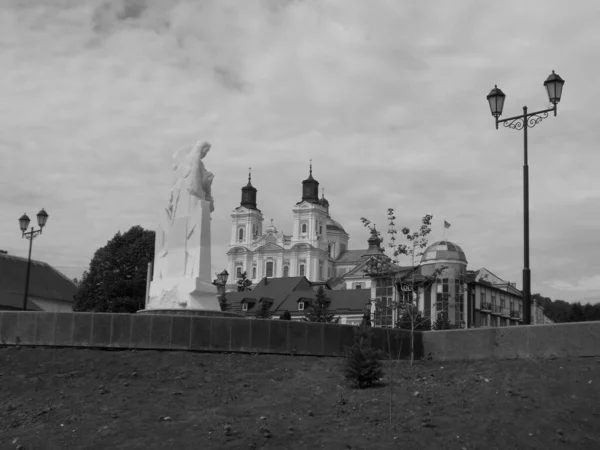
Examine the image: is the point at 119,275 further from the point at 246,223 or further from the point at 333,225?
the point at 333,225

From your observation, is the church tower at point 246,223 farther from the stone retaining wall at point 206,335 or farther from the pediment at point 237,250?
the stone retaining wall at point 206,335

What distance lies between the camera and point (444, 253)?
62.7m

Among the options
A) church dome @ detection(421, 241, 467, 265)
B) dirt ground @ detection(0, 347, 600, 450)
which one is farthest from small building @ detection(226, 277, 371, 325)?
dirt ground @ detection(0, 347, 600, 450)

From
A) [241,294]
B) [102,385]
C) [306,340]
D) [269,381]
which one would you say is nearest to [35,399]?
[102,385]

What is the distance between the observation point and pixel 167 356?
21.4 m

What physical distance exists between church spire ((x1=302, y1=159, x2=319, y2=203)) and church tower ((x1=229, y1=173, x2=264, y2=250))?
11.4 meters

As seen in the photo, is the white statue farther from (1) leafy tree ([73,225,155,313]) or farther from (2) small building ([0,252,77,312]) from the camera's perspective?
(2) small building ([0,252,77,312])

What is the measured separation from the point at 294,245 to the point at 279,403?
15341 cm

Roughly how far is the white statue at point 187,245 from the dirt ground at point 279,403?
4412mm

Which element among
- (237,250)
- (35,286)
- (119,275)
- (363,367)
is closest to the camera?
(363,367)

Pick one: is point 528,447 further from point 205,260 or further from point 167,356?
point 205,260

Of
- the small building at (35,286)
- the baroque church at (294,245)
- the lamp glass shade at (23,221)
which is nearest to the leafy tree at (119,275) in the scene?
the small building at (35,286)

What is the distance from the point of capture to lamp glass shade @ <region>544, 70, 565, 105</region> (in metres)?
19.5

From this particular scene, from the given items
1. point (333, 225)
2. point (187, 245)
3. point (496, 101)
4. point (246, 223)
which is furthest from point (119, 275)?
point (333, 225)
